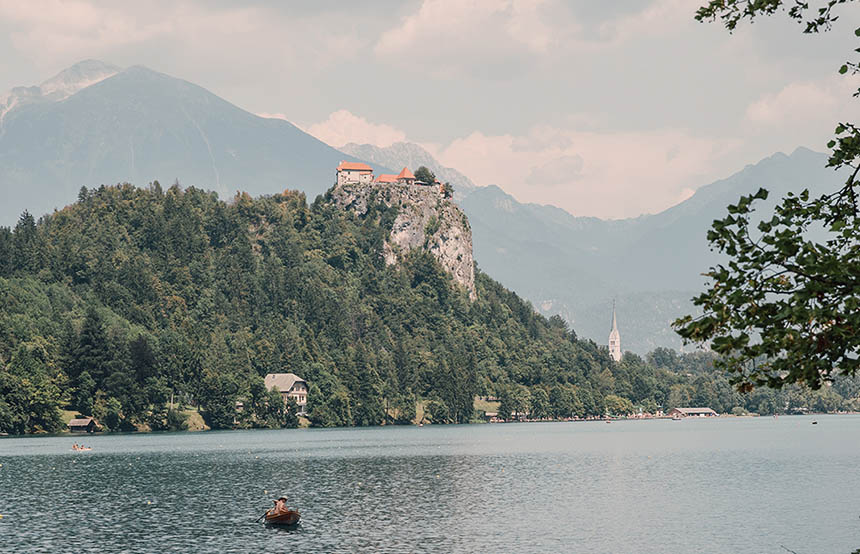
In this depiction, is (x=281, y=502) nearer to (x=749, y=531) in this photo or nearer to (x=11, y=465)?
(x=749, y=531)

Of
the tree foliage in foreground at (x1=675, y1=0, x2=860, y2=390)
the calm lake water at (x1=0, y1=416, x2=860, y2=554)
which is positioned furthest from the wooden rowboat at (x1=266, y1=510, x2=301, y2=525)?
the tree foliage in foreground at (x1=675, y1=0, x2=860, y2=390)

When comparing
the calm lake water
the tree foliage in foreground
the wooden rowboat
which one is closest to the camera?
the tree foliage in foreground

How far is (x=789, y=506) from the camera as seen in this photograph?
9731 centimetres

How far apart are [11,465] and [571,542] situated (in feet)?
310

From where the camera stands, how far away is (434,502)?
10331 cm

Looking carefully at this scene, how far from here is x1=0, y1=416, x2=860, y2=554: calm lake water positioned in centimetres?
7756

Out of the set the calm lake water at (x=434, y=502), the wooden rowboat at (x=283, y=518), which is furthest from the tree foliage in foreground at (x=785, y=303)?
the wooden rowboat at (x=283, y=518)

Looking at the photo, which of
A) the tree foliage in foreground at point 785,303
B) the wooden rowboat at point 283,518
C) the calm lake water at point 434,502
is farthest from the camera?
the wooden rowboat at point 283,518

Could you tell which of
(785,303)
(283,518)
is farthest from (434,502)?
(785,303)

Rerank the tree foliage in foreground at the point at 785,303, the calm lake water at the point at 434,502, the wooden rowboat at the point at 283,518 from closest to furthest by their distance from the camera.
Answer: the tree foliage in foreground at the point at 785,303 → the calm lake water at the point at 434,502 → the wooden rowboat at the point at 283,518

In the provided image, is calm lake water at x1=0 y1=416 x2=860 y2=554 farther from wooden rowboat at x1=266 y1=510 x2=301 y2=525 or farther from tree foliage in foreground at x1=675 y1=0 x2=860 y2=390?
tree foliage in foreground at x1=675 y1=0 x2=860 y2=390

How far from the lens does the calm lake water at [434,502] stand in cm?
7756

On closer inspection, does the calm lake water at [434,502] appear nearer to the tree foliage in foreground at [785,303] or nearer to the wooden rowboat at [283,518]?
the wooden rowboat at [283,518]

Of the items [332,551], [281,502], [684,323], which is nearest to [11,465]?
[281,502]
